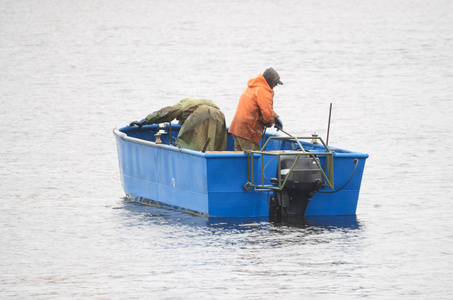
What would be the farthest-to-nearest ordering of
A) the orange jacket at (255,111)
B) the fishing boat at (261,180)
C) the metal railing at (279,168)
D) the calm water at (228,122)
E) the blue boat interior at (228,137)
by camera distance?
the blue boat interior at (228,137)
the orange jacket at (255,111)
the fishing boat at (261,180)
the metal railing at (279,168)
the calm water at (228,122)

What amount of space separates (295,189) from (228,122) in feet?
36.3

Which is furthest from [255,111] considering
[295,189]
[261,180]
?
[295,189]

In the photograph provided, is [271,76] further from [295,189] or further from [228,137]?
[228,137]

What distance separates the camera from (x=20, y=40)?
4766 centimetres

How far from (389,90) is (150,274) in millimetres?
19814

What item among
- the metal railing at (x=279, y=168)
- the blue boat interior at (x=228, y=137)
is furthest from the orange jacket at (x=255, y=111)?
the metal railing at (x=279, y=168)

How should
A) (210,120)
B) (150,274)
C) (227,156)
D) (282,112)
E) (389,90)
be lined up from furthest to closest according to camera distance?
(389,90) < (282,112) < (210,120) < (227,156) < (150,274)

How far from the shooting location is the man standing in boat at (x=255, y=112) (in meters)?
14.2

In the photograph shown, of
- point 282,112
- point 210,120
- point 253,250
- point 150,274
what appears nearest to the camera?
point 150,274

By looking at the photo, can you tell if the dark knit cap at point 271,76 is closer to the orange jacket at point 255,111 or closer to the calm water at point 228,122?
the orange jacket at point 255,111

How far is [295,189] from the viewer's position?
13250 mm

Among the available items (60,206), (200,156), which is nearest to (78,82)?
(60,206)

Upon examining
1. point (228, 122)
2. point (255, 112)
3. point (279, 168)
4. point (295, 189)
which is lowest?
point (228, 122)

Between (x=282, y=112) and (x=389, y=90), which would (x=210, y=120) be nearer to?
(x=282, y=112)
